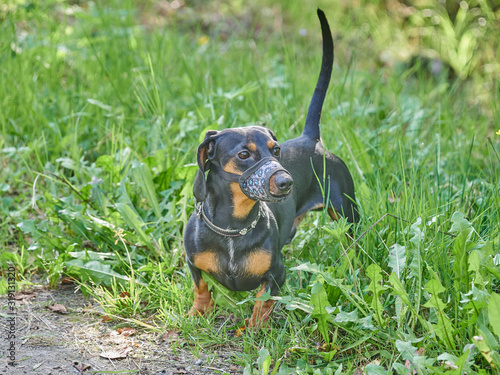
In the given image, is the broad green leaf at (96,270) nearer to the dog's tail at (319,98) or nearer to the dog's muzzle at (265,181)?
the dog's muzzle at (265,181)

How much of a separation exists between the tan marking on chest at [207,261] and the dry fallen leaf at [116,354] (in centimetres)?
49

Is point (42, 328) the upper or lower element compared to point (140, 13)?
lower

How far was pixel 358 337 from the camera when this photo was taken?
87.5 inches

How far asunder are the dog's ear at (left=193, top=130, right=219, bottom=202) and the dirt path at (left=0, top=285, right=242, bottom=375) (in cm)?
71

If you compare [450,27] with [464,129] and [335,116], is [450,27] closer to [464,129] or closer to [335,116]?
[464,129]

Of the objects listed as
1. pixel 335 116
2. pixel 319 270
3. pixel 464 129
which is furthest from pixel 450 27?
pixel 319 270

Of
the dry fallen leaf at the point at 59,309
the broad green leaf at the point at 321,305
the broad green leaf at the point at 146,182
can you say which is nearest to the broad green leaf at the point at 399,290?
the broad green leaf at the point at 321,305

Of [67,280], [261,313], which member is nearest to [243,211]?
[261,313]

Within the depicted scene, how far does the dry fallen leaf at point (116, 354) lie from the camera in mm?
2299

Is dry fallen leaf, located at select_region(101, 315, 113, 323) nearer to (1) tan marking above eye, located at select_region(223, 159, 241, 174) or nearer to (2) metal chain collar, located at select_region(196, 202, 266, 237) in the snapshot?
(2) metal chain collar, located at select_region(196, 202, 266, 237)

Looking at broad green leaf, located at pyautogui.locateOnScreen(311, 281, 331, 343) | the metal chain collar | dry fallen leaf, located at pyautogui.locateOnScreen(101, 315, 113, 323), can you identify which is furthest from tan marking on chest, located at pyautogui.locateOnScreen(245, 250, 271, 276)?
dry fallen leaf, located at pyautogui.locateOnScreen(101, 315, 113, 323)

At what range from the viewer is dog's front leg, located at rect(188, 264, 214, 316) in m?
2.51

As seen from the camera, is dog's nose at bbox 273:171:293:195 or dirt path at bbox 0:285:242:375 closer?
Answer: dog's nose at bbox 273:171:293:195

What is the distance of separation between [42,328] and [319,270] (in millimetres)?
1341
